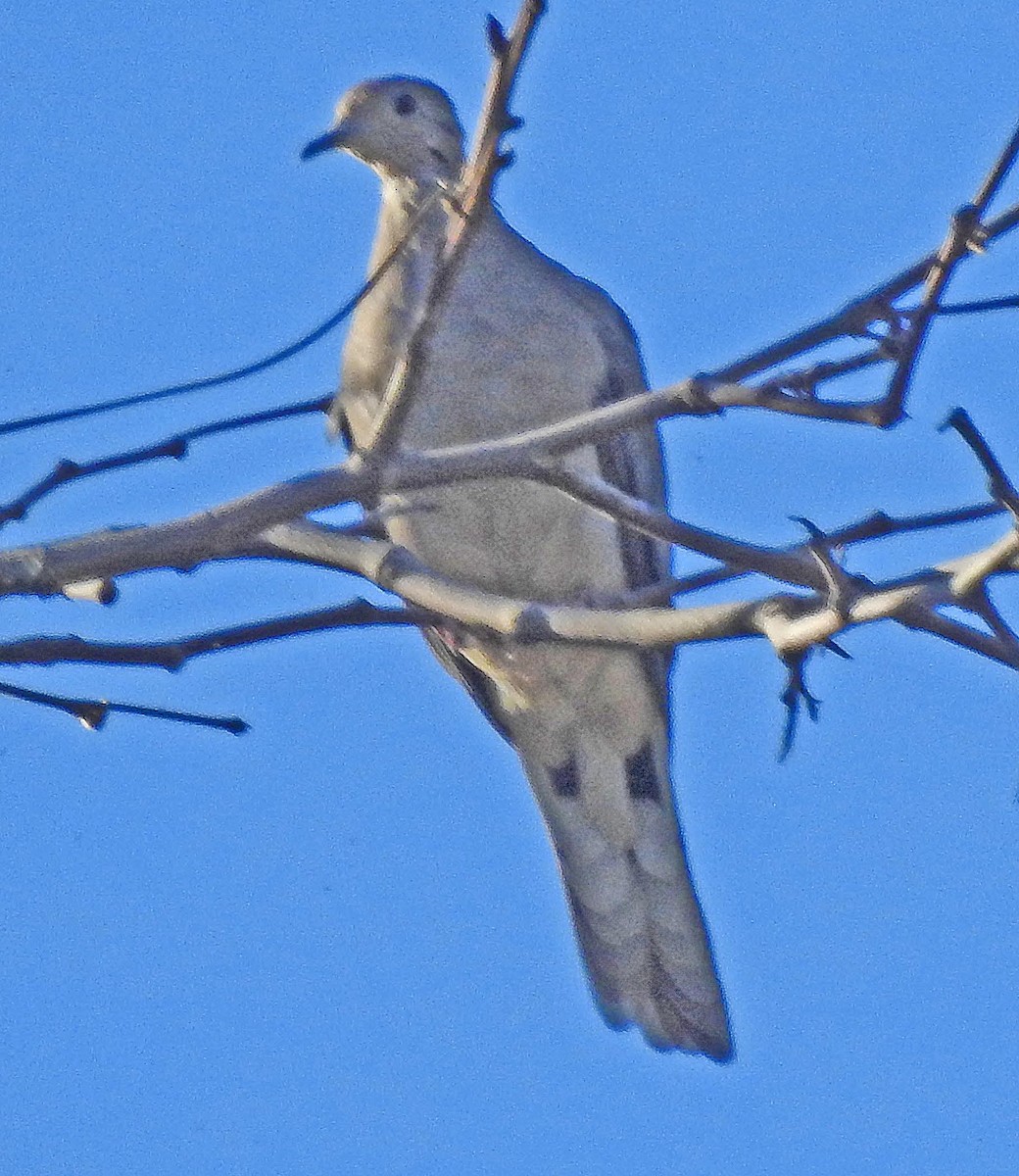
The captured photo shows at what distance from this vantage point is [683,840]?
5344 mm

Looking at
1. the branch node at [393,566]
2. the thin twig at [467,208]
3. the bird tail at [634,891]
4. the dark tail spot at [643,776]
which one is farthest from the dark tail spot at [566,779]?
the thin twig at [467,208]

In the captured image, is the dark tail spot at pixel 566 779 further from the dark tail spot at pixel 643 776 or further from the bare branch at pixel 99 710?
the bare branch at pixel 99 710

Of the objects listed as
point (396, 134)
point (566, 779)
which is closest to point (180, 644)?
point (566, 779)

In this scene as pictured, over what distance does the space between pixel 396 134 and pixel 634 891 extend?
2144mm

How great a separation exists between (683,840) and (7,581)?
10.3ft

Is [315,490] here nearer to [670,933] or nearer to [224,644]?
[224,644]

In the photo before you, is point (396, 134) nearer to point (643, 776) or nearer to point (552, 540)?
point (552, 540)

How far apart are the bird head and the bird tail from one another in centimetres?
160

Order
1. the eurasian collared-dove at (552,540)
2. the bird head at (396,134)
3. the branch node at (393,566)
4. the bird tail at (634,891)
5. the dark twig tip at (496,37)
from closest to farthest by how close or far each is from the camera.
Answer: the dark twig tip at (496,37), the branch node at (393,566), the bird tail at (634,891), the eurasian collared-dove at (552,540), the bird head at (396,134)

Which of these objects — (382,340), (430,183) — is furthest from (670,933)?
(430,183)

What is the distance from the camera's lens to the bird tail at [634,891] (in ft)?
16.5

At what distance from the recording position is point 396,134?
5.70 meters

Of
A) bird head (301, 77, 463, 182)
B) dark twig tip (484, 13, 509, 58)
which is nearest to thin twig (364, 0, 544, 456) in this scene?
dark twig tip (484, 13, 509, 58)

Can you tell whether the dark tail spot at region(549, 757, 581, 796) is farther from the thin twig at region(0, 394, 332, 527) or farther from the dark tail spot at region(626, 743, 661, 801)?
the thin twig at region(0, 394, 332, 527)
